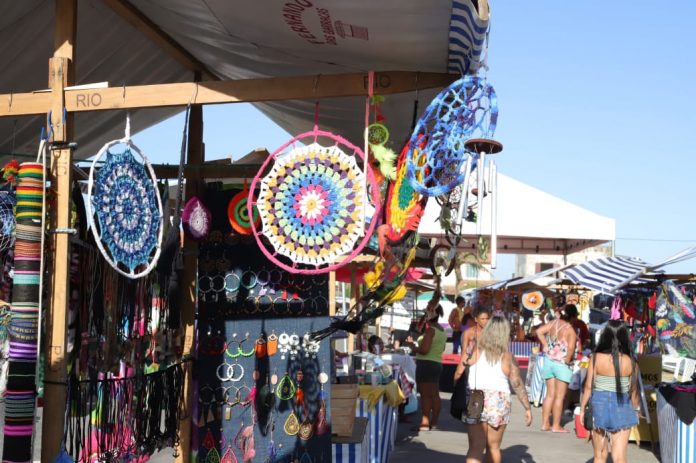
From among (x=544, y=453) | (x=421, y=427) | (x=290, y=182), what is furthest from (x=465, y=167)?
(x=421, y=427)

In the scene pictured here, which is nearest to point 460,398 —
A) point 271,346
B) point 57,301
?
point 271,346

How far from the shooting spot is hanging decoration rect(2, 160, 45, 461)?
11.9 feet

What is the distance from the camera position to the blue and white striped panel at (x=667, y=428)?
7.04m

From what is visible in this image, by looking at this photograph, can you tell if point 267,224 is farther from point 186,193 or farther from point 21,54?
point 21,54

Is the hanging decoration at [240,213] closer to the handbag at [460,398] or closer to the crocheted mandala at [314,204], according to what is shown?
the crocheted mandala at [314,204]

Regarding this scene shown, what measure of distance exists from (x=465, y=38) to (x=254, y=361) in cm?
273

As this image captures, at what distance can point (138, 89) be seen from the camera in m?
3.98

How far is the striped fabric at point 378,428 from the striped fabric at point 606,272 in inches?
86.0

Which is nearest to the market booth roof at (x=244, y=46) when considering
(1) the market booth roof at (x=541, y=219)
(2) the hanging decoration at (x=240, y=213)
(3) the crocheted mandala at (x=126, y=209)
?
(3) the crocheted mandala at (x=126, y=209)

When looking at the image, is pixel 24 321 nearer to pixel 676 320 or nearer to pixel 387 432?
pixel 387 432

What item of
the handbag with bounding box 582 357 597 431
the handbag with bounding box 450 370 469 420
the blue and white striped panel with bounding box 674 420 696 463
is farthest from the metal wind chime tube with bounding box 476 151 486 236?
the blue and white striped panel with bounding box 674 420 696 463

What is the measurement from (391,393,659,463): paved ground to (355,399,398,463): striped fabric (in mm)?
453

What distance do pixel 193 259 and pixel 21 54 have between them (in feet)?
5.38

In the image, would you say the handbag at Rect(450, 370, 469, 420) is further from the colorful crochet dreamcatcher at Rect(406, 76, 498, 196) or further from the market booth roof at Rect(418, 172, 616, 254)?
the market booth roof at Rect(418, 172, 616, 254)
